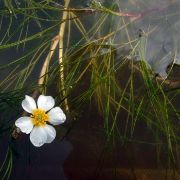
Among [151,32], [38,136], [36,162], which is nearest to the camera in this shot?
[38,136]

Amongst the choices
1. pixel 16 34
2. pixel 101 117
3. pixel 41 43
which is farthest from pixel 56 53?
pixel 101 117

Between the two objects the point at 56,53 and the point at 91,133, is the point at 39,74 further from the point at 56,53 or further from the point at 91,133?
the point at 91,133

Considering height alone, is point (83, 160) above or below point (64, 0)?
below

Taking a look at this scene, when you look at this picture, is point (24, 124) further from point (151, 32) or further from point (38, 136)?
point (151, 32)

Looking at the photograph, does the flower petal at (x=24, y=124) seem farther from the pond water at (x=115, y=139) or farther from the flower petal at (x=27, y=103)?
the pond water at (x=115, y=139)

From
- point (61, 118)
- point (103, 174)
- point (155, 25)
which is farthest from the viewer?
point (155, 25)

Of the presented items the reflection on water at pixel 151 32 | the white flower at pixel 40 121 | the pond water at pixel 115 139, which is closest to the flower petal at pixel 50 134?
the white flower at pixel 40 121

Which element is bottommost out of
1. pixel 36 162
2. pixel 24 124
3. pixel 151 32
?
pixel 36 162

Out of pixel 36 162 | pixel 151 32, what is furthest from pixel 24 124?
pixel 151 32
